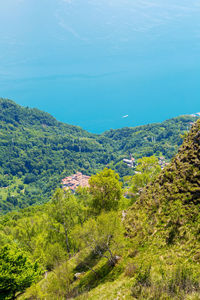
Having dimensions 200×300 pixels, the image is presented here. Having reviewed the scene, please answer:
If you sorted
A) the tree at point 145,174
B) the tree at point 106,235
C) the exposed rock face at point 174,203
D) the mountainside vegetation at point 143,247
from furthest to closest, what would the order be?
the tree at point 145,174 → the tree at point 106,235 → the exposed rock face at point 174,203 → the mountainside vegetation at point 143,247

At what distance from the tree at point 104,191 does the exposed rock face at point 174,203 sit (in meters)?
5.31

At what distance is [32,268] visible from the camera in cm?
2578

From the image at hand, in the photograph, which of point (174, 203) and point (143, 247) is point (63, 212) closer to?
point (143, 247)

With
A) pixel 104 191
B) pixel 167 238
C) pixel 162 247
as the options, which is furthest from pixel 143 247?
pixel 104 191

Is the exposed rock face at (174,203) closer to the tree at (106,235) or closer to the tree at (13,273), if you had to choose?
the tree at (106,235)

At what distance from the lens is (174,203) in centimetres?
2136

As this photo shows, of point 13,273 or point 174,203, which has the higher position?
point 174,203

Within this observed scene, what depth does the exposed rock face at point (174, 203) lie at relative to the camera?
1898 centimetres

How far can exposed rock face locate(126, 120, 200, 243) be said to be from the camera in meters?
19.0

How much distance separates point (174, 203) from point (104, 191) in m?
12.7

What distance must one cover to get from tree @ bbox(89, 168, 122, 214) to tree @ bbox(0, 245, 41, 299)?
40.7 ft

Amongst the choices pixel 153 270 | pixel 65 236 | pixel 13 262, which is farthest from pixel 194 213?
pixel 65 236

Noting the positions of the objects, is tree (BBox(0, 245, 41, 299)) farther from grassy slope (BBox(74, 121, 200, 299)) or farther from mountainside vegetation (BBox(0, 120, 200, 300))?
grassy slope (BBox(74, 121, 200, 299))

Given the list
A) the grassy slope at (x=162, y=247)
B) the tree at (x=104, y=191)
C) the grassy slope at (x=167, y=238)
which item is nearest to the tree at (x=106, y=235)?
the grassy slope at (x=162, y=247)
